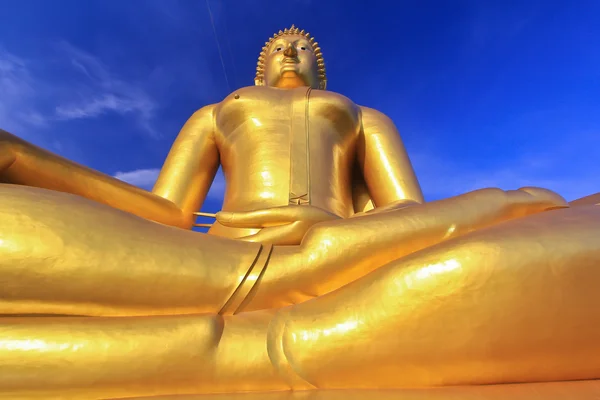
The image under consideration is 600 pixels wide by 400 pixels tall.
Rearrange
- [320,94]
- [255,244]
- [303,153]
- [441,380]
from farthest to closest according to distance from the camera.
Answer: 1. [320,94]
2. [303,153]
3. [255,244]
4. [441,380]

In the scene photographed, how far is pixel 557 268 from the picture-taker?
140 cm

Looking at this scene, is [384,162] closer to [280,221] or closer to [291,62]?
[291,62]

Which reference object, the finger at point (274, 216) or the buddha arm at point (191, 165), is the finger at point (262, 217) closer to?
the finger at point (274, 216)

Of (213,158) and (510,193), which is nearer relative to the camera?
(510,193)

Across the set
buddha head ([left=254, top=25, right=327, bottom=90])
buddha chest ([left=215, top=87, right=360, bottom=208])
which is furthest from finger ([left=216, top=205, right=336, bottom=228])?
buddha head ([left=254, top=25, right=327, bottom=90])

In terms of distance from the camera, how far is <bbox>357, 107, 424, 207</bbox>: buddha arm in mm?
3127

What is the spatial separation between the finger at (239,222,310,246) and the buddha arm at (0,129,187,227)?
85 cm

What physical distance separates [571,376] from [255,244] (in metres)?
1.08

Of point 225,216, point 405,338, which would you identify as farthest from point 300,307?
point 225,216

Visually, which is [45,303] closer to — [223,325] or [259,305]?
[223,325]

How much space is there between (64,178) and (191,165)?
1.09 metres

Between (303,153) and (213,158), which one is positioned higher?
(213,158)

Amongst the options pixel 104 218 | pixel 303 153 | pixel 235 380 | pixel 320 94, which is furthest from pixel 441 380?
pixel 320 94

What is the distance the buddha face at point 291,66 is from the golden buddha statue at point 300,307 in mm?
2425
